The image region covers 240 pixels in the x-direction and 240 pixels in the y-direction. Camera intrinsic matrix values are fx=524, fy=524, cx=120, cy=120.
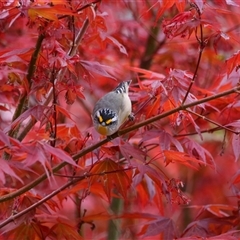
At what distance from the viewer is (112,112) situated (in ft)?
6.43

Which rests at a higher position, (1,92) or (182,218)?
(1,92)

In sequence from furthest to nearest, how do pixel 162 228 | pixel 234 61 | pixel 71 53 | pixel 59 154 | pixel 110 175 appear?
pixel 71 53, pixel 162 228, pixel 110 175, pixel 234 61, pixel 59 154

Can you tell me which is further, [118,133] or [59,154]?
[118,133]

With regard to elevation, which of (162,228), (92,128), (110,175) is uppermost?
(92,128)

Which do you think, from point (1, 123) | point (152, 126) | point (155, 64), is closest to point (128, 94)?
point (152, 126)

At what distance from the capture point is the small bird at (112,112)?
1848 millimetres

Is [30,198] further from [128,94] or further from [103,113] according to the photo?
[128,94]

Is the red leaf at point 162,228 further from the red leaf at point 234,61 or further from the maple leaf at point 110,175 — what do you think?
the red leaf at point 234,61

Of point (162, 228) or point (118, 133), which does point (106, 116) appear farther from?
point (162, 228)

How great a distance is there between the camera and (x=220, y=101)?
7.19 feet

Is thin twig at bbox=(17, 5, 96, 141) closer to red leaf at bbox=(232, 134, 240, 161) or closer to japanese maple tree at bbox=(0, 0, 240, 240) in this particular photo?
japanese maple tree at bbox=(0, 0, 240, 240)

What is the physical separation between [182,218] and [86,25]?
225 cm

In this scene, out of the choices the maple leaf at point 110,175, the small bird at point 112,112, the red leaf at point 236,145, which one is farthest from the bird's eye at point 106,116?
the red leaf at point 236,145

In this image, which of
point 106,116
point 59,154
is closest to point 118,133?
point 106,116
